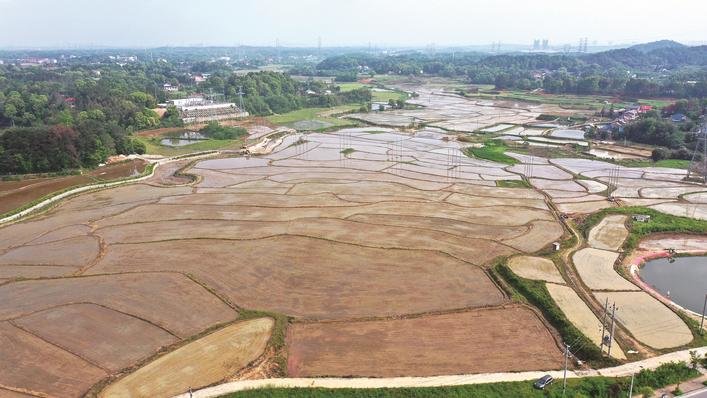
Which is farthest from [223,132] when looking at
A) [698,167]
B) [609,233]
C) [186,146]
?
[698,167]

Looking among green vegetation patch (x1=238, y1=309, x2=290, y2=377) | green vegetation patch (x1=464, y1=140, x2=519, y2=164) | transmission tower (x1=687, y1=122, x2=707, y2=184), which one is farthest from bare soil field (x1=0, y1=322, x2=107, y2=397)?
transmission tower (x1=687, y1=122, x2=707, y2=184)

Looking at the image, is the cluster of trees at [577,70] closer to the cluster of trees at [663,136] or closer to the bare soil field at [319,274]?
the cluster of trees at [663,136]

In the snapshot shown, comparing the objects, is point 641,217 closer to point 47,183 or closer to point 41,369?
point 41,369

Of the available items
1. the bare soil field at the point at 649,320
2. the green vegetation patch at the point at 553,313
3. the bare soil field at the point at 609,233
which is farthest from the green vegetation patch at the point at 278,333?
the bare soil field at the point at 609,233

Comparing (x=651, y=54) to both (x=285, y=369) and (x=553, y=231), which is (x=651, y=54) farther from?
(x=285, y=369)

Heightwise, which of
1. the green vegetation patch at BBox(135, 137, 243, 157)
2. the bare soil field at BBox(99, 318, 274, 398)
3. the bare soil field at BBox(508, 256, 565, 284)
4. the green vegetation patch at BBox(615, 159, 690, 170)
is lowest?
the bare soil field at BBox(99, 318, 274, 398)

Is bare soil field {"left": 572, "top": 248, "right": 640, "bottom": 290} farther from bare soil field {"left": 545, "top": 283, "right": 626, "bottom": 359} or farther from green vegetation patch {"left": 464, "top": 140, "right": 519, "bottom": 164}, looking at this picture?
green vegetation patch {"left": 464, "top": 140, "right": 519, "bottom": 164}
